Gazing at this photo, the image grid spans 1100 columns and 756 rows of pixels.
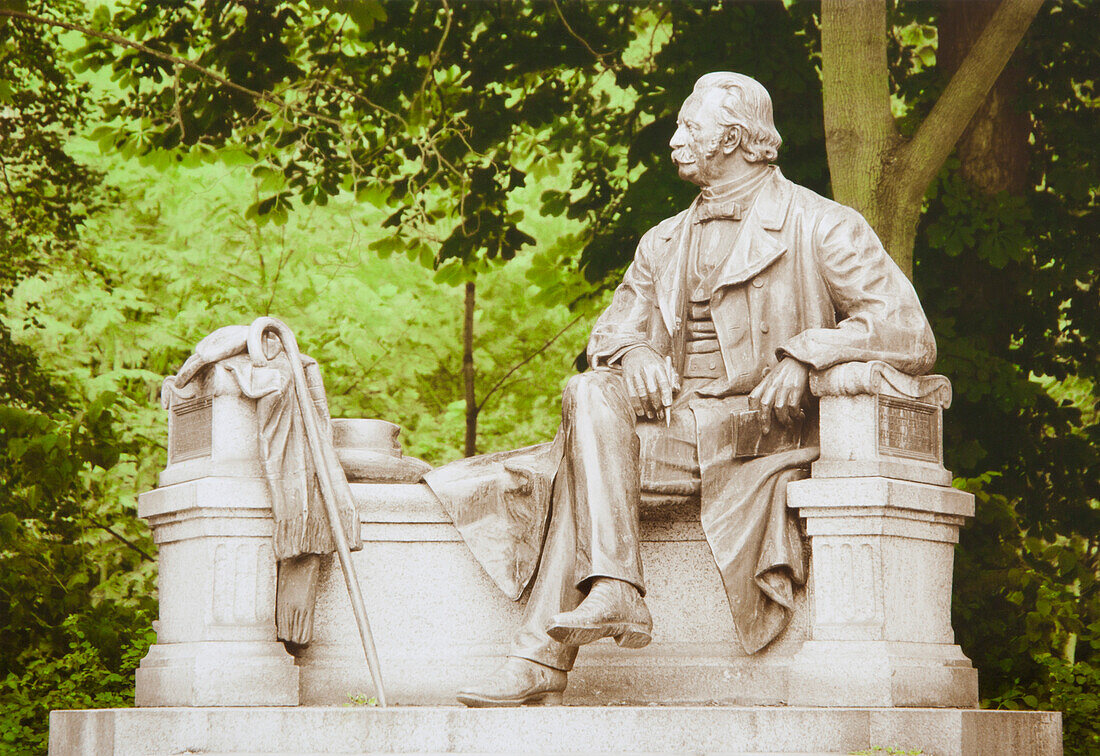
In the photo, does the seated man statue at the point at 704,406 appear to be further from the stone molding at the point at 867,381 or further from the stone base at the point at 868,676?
the stone base at the point at 868,676

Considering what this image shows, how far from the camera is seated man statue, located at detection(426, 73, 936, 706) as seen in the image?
14.0ft

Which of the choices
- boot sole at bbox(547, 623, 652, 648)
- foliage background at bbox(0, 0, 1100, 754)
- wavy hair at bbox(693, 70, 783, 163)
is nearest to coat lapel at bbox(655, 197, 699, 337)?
wavy hair at bbox(693, 70, 783, 163)

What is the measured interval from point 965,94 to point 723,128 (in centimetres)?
268

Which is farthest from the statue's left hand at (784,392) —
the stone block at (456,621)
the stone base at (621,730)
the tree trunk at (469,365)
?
the tree trunk at (469,365)

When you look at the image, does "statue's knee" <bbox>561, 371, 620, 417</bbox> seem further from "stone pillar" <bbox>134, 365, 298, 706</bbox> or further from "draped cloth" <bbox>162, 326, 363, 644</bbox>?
"stone pillar" <bbox>134, 365, 298, 706</bbox>

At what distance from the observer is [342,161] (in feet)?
32.2

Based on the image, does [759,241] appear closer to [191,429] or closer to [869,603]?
[869,603]

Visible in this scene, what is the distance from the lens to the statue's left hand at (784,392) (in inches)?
177

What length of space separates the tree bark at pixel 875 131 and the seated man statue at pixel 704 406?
2.16 meters

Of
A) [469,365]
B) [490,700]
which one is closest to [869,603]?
[490,700]

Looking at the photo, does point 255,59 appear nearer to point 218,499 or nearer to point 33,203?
point 33,203

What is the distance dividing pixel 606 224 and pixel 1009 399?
2591 millimetres

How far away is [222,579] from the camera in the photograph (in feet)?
14.6

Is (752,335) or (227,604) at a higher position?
(752,335)
